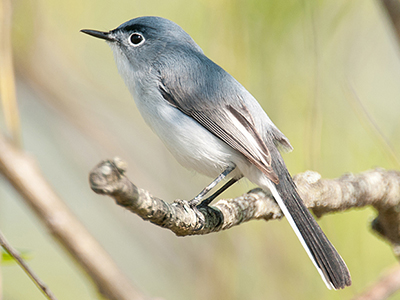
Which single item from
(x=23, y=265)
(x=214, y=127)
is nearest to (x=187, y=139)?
(x=214, y=127)

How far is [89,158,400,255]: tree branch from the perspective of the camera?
1.22 metres

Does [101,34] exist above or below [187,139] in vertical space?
above

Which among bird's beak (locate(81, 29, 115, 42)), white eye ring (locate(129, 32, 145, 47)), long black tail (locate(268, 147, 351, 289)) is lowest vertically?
long black tail (locate(268, 147, 351, 289))

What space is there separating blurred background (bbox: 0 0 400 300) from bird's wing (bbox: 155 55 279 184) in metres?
0.43

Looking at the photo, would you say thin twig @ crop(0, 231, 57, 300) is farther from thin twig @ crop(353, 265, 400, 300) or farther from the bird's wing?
thin twig @ crop(353, 265, 400, 300)

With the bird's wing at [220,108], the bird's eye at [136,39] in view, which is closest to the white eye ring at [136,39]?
the bird's eye at [136,39]

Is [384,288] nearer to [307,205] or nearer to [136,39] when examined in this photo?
[307,205]

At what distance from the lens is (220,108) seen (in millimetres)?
1932

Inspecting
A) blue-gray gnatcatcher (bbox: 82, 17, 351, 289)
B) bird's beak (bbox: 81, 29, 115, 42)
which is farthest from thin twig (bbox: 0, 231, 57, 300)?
bird's beak (bbox: 81, 29, 115, 42)

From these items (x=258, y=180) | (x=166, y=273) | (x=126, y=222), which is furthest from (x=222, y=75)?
(x=166, y=273)

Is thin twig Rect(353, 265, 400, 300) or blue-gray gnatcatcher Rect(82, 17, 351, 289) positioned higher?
blue-gray gnatcatcher Rect(82, 17, 351, 289)

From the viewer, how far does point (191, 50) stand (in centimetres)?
223

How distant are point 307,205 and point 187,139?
655 millimetres

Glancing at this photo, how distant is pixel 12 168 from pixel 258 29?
191 cm
